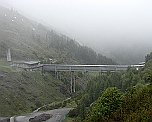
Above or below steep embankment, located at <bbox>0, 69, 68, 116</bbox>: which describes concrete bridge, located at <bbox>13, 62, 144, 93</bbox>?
above

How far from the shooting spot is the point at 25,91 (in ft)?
409

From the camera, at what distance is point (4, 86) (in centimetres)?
11944

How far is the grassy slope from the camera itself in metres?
108

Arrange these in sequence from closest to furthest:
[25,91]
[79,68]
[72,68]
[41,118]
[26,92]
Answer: [41,118] < [26,92] < [25,91] < [72,68] < [79,68]

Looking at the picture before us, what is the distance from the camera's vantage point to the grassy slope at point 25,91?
355ft

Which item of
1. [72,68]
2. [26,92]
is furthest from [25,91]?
[72,68]

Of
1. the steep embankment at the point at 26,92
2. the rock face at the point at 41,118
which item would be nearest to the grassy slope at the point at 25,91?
the steep embankment at the point at 26,92

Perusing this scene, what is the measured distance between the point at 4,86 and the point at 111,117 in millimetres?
87690

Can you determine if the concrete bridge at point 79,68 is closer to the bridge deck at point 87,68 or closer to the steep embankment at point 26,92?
the bridge deck at point 87,68

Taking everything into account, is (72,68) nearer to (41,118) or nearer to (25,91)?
(25,91)

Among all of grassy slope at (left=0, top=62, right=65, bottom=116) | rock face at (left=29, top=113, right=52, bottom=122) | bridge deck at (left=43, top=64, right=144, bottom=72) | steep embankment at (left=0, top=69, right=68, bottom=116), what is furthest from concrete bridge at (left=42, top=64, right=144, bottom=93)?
rock face at (left=29, top=113, right=52, bottom=122)

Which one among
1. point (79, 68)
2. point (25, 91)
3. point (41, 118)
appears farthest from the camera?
point (79, 68)

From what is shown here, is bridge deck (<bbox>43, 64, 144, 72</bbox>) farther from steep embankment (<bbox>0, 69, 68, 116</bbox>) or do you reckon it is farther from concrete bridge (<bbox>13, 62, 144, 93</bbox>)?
steep embankment (<bbox>0, 69, 68, 116</bbox>)

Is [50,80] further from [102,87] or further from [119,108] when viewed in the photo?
[119,108]
